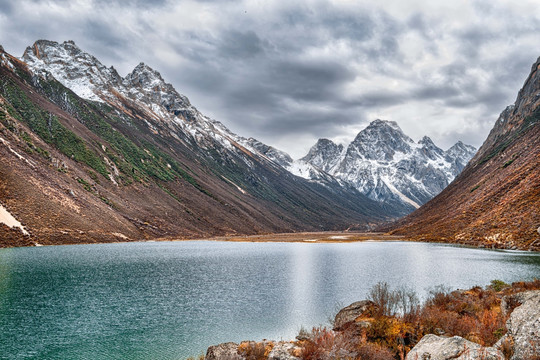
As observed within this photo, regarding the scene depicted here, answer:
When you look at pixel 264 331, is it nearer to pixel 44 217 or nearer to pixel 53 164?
pixel 44 217

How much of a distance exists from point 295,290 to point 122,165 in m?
156

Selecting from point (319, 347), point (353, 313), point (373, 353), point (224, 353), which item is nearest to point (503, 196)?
point (353, 313)

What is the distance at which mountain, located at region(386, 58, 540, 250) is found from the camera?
86500mm

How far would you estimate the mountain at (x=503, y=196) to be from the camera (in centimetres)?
8650

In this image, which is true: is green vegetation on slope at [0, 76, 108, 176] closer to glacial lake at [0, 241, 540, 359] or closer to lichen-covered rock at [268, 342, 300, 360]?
glacial lake at [0, 241, 540, 359]

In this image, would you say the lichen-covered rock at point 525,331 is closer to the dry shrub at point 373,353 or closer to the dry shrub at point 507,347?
the dry shrub at point 507,347

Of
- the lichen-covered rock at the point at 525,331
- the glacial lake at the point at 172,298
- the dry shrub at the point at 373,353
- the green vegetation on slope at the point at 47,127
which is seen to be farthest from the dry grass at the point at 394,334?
the green vegetation on slope at the point at 47,127

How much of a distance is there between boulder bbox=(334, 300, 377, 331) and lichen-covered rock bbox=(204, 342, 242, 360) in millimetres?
6921

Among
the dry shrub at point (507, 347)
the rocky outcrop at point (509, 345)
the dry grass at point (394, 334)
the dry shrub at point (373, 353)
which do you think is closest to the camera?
the rocky outcrop at point (509, 345)

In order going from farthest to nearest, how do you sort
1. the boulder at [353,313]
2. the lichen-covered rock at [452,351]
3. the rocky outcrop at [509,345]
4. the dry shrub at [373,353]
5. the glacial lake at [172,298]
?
the glacial lake at [172,298] → the boulder at [353,313] → the dry shrub at [373,353] → the lichen-covered rock at [452,351] → the rocky outcrop at [509,345]

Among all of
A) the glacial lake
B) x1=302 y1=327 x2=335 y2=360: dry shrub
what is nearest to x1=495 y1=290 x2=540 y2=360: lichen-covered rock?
x1=302 y1=327 x2=335 y2=360: dry shrub

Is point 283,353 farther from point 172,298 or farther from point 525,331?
point 172,298

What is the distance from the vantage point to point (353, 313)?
21750 mm

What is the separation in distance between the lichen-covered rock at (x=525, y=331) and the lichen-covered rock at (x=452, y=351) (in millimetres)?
572
